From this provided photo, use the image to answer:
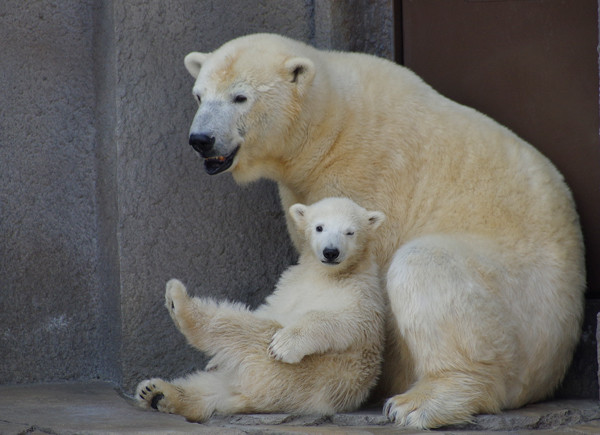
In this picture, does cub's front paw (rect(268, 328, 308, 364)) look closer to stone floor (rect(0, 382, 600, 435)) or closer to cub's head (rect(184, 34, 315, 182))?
stone floor (rect(0, 382, 600, 435))

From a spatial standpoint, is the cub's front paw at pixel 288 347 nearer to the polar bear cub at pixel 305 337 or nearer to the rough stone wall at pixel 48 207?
the polar bear cub at pixel 305 337

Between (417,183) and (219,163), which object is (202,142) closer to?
(219,163)

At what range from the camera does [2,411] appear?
4.75 metres

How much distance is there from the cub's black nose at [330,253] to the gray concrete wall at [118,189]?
1107 millimetres

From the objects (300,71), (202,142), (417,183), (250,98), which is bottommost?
(417,183)

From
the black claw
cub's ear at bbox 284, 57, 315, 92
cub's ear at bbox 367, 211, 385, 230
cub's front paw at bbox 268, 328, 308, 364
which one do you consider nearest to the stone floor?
the black claw

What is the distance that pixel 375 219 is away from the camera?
185 inches

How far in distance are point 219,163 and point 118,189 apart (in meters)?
0.79

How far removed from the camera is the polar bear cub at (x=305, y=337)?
14.4 ft

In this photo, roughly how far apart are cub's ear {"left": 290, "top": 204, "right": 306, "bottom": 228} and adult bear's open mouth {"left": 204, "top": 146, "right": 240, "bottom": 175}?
38 cm

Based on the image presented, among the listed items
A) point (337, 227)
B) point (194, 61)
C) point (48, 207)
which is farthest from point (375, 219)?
point (48, 207)

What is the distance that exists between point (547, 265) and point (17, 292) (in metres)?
2.86

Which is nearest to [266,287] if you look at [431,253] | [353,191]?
[353,191]

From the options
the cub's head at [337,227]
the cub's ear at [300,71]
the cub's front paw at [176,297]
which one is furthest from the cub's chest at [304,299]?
the cub's ear at [300,71]
